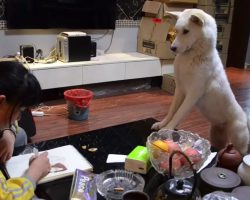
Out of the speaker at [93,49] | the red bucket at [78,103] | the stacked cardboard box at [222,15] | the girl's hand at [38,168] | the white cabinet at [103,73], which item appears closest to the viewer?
the girl's hand at [38,168]

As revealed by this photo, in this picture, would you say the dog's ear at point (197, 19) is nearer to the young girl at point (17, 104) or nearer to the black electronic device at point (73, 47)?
the young girl at point (17, 104)

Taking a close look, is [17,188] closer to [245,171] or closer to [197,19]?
[245,171]

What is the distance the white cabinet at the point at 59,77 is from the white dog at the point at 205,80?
161cm

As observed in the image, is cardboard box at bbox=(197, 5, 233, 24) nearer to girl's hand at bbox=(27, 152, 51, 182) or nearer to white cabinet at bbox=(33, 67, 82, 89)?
white cabinet at bbox=(33, 67, 82, 89)

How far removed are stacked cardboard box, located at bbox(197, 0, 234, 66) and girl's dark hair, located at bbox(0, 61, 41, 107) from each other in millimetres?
3847

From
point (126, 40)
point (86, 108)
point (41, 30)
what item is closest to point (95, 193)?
point (86, 108)

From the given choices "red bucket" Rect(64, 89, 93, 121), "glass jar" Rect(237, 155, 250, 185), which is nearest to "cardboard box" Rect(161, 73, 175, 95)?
"red bucket" Rect(64, 89, 93, 121)

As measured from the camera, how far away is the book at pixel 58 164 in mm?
1085

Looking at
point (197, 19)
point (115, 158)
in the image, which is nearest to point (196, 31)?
point (197, 19)

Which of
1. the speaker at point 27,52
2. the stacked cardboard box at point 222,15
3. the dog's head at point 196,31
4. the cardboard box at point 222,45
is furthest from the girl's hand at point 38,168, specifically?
the cardboard box at point 222,45

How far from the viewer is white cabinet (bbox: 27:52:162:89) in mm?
3248

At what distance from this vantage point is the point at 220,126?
2062mm

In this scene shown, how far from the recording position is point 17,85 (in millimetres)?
958

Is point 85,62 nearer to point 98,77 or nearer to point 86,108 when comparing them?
point 98,77
